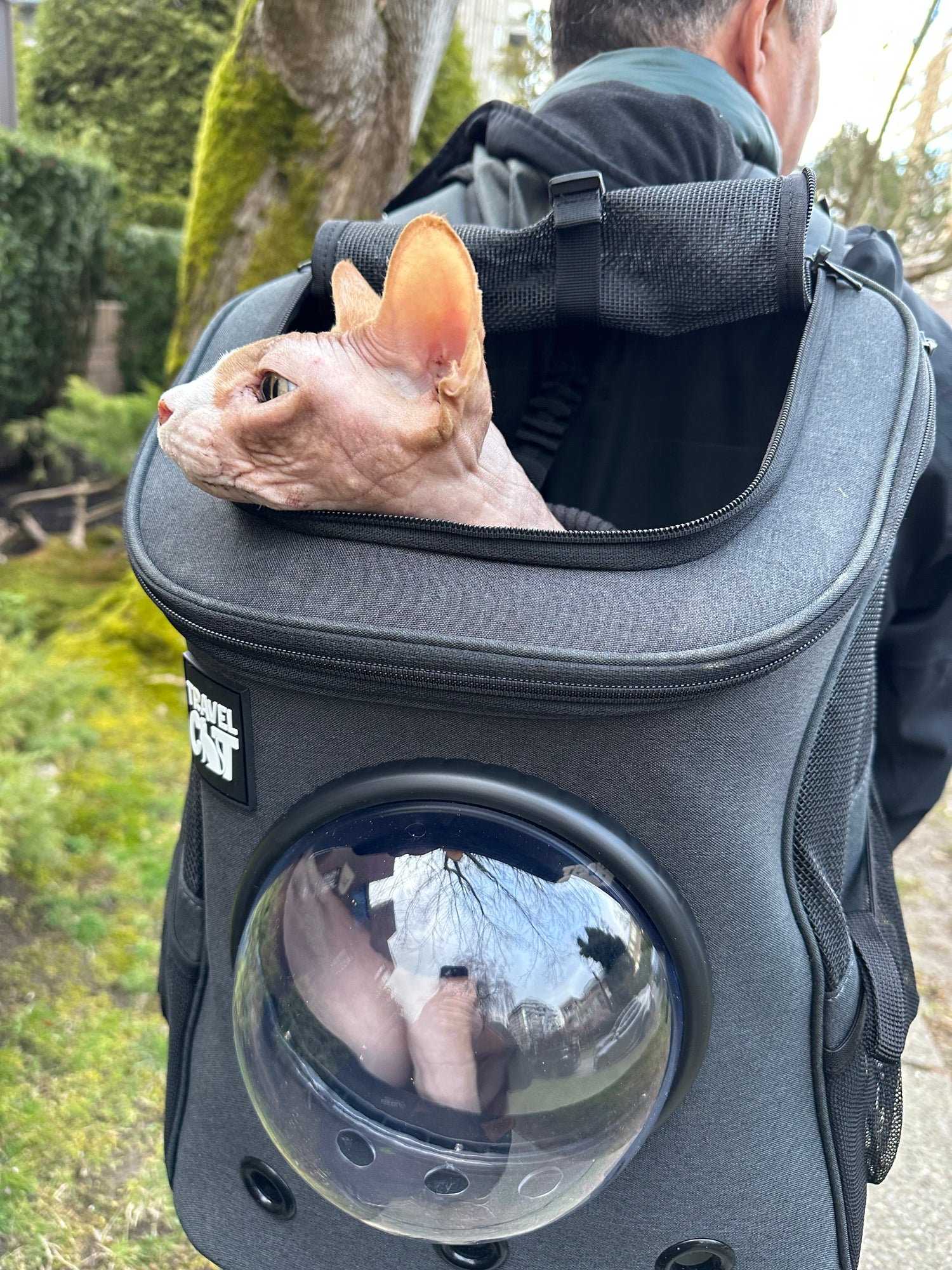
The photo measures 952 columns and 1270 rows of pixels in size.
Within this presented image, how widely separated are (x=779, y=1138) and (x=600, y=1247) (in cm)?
25

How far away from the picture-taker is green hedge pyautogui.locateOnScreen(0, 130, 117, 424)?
633cm

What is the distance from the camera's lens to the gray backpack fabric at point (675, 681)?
0.85 metres

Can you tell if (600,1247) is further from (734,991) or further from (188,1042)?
(188,1042)

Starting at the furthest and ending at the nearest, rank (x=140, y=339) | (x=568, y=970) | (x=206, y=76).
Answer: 1. (x=206, y=76)
2. (x=140, y=339)
3. (x=568, y=970)

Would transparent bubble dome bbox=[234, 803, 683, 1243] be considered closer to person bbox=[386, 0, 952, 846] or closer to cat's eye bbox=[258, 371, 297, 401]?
cat's eye bbox=[258, 371, 297, 401]

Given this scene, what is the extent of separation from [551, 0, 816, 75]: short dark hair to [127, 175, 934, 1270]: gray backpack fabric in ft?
1.72

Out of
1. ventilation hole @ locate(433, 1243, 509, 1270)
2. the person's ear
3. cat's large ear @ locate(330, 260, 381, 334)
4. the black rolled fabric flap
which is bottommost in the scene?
ventilation hole @ locate(433, 1243, 509, 1270)

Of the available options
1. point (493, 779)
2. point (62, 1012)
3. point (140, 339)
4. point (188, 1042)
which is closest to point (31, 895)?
point (62, 1012)

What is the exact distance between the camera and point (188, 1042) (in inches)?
48.7

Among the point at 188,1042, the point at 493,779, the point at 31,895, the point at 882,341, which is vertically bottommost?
the point at 31,895

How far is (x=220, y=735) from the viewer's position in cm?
104

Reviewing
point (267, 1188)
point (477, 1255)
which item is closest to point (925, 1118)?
point (477, 1255)

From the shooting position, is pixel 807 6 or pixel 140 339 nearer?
pixel 807 6

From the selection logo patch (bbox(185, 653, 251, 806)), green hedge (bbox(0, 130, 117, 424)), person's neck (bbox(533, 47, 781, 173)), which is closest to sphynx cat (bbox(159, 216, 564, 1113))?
logo patch (bbox(185, 653, 251, 806))
